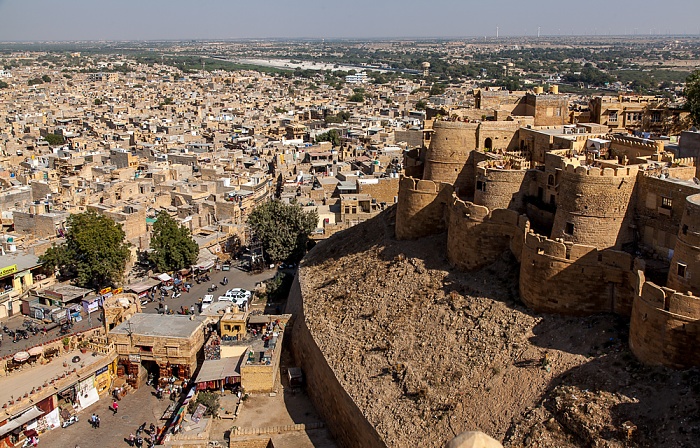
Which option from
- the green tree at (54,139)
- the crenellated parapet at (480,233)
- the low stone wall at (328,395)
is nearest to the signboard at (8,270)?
the low stone wall at (328,395)

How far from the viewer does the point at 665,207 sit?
15.8 meters

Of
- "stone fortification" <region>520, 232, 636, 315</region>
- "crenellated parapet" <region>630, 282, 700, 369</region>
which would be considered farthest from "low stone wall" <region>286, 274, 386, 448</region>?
"crenellated parapet" <region>630, 282, 700, 369</region>

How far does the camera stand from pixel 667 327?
1343 cm

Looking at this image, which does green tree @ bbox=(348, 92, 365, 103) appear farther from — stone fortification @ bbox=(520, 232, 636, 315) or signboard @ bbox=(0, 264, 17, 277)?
stone fortification @ bbox=(520, 232, 636, 315)

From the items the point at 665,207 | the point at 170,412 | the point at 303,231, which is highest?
the point at 665,207

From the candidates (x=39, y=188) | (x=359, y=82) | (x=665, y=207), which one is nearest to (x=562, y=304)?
(x=665, y=207)

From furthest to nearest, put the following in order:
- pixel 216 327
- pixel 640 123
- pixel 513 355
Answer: pixel 640 123
pixel 216 327
pixel 513 355

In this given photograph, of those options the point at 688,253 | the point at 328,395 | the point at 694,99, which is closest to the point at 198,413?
the point at 328,395

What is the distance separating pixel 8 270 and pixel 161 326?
28.9ft

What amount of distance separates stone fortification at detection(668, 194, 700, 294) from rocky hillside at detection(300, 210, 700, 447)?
173cm

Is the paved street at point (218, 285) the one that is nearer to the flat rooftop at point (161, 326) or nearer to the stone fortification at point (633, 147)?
the flat rooftop at point (161, 326)

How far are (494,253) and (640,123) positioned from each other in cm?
1002

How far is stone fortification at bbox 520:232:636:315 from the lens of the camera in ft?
51.8

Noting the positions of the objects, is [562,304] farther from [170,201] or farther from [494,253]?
[170,201]
